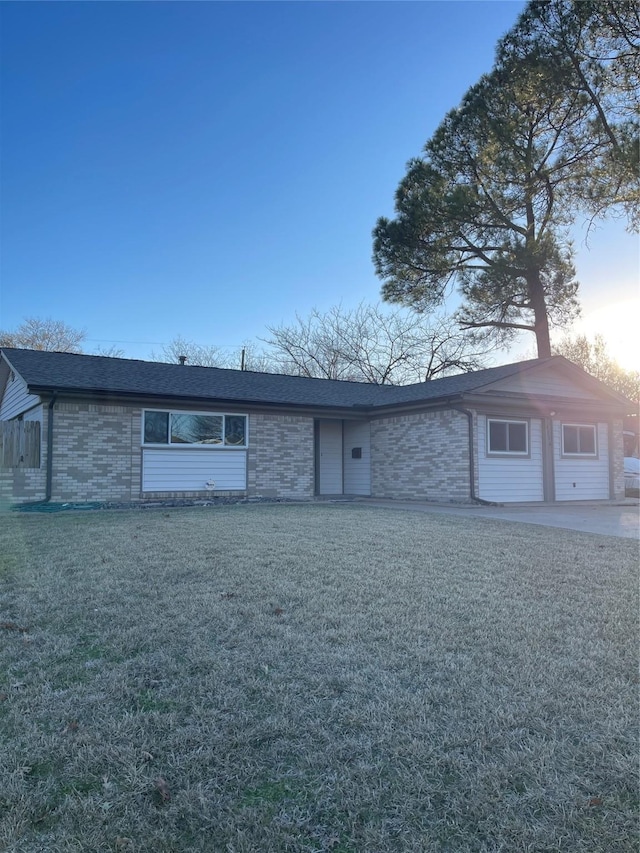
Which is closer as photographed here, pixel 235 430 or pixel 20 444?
pixel 20 444

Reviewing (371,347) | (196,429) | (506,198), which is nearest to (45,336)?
(371,347)

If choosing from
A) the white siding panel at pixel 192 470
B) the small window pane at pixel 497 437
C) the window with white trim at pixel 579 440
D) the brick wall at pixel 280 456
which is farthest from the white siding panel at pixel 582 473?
the white siding panel at pixel 192 470

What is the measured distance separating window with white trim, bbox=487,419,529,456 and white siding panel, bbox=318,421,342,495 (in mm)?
5054

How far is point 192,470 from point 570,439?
35.6 ft

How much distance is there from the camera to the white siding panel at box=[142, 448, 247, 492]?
43.5ft

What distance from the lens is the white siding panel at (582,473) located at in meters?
15.6

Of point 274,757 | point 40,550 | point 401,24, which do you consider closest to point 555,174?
point 401,24

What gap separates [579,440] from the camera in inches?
640

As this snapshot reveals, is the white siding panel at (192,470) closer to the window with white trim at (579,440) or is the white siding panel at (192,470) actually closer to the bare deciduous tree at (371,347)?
the window with white trim at (579,440)

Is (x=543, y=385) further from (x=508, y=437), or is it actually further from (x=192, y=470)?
(x=192, y=470)

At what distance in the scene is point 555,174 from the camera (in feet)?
65.7

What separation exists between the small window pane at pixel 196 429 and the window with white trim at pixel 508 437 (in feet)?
23.2

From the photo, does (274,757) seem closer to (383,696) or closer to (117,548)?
(383,696)

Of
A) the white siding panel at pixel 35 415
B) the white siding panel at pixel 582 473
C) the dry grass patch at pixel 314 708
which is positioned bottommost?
the dry grass patch at pixel 314 708
